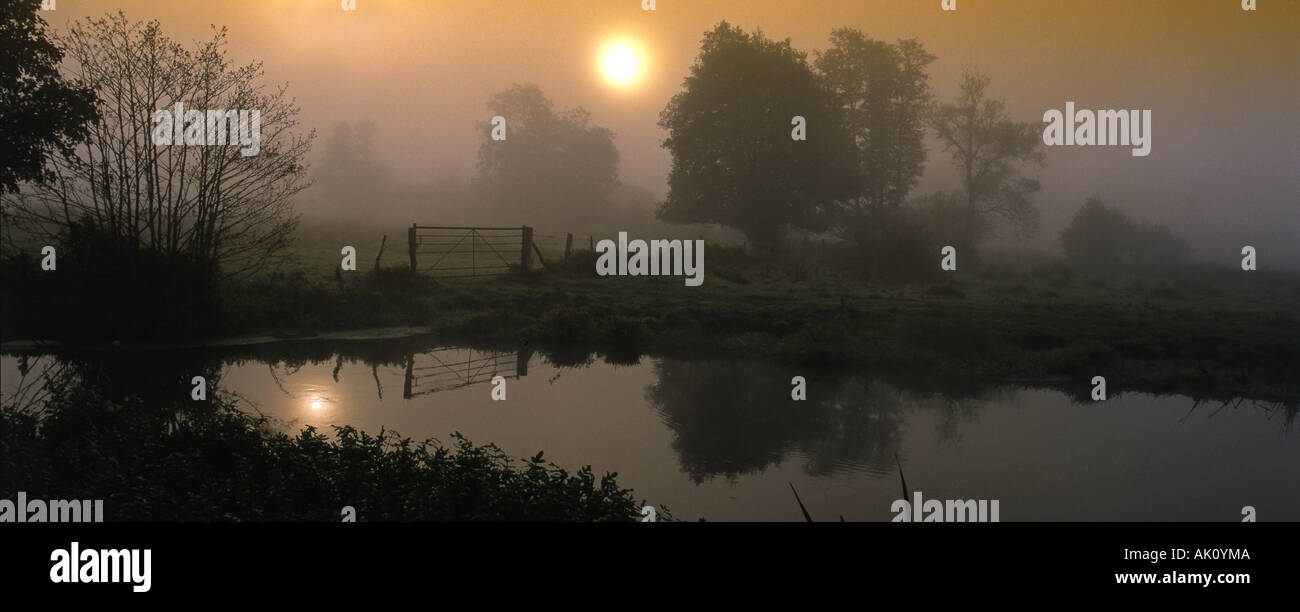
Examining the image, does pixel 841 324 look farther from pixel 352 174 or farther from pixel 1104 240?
pixel 352 174

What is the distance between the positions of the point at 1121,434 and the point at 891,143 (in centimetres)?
4112

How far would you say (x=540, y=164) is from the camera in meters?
69.1

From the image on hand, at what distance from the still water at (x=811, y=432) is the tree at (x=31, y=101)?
544cm

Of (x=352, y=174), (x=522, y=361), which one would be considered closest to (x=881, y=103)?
(x=522, y=361)

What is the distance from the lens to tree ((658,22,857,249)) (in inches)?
1714

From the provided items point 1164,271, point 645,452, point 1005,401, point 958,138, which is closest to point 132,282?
point 645,452

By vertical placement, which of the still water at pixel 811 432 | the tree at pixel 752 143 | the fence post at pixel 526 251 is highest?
the tree at pixel 752 143

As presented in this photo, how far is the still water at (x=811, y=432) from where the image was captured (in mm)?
9781

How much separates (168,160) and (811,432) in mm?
15644

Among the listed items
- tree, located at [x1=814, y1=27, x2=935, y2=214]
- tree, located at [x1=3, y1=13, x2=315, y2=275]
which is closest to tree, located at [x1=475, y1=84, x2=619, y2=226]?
tree, located at [x1=814, y1=27, x2=935, y2=214]

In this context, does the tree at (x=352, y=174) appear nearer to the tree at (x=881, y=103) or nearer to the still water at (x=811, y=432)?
the tree at (x=881, y=103)

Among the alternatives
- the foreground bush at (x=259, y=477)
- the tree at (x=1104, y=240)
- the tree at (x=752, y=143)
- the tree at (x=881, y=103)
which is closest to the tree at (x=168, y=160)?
the foreground bush at (x=259, y=477)

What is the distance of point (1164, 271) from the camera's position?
5075 cm
